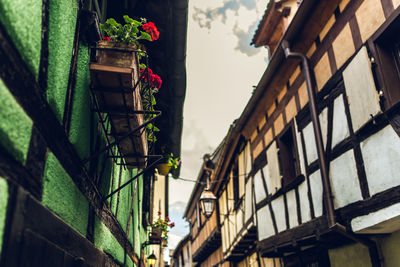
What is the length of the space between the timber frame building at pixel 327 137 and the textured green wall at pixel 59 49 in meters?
3.34

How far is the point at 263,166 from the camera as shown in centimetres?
831

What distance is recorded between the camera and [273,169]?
748 centimetres

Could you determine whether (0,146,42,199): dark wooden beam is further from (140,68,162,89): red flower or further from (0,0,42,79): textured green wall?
(140,68,162,89): red flower

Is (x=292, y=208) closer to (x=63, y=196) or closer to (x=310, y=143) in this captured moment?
(x=310, y=143)

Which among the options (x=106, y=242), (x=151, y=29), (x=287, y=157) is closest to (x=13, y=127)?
(x=151, y=29)

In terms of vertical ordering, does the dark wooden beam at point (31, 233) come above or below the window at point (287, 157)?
below

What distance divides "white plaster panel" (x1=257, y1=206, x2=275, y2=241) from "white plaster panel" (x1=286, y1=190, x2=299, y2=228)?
0.89 m

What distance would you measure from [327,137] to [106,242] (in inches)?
138

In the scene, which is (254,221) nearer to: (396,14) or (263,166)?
(263,166)

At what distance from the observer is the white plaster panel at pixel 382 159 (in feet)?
12.6

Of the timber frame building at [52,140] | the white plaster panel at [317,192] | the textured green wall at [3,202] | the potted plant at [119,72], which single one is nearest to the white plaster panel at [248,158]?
the white plaster panel at [317,192]

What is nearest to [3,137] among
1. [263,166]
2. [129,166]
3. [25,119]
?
[25,119]

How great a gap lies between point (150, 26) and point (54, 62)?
1341mm

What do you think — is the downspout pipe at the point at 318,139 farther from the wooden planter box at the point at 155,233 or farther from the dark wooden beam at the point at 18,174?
the wooden planter box at the point at 155,233
